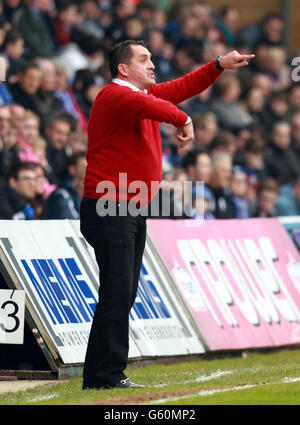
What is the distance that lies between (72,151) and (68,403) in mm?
6626

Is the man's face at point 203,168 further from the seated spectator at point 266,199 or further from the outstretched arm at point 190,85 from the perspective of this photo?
the outstretched arm at point 190,85

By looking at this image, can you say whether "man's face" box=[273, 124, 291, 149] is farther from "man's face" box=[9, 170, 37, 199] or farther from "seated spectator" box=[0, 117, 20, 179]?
"man's face" box=[9, 170, 37, 199]

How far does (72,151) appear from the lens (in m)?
13.1

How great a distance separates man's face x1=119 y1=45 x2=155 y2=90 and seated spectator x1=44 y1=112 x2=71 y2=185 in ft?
17.1

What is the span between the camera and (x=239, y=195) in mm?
14477

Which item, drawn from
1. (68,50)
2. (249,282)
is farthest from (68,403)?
(68,50)

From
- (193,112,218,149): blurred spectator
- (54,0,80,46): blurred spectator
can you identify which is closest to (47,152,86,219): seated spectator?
(193,112,218,149): blurred spectator

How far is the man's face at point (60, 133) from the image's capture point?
13.2 metres

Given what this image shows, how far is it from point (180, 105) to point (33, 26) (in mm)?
2824

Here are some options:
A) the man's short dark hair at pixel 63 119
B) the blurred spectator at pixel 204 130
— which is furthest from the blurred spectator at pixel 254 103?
the man's short dark hair at pixel 63 119

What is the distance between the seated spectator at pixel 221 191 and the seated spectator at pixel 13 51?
3036 mm

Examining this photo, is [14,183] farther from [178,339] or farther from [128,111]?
[128,111]

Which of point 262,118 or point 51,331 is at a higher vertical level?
point 262,118

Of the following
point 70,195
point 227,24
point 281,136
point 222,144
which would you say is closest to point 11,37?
point 70,195
